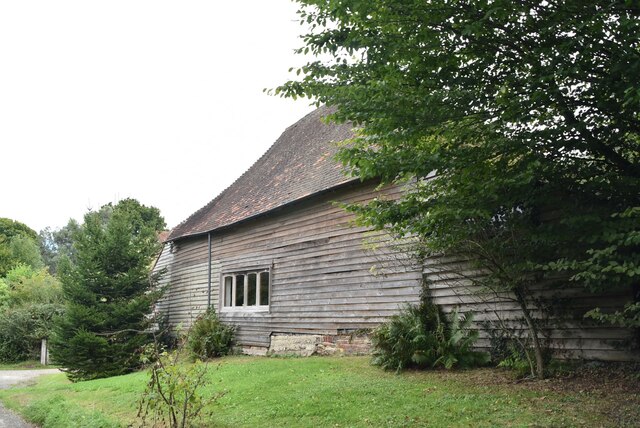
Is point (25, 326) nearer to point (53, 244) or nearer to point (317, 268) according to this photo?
point (317, 268)

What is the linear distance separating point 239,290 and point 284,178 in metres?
4.29

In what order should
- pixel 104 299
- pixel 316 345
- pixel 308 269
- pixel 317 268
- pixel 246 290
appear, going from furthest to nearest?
→ pixel 104 299 → pixel 246 290 → pixel 308 269 → pixel 317 268 → pixel 316 345

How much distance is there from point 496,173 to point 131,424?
6.38 m

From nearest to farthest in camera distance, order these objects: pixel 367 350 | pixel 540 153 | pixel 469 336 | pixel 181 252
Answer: pixel 540 153, pixel 469 336, pixel 367 350, pixel 181 252

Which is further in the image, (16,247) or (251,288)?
(16,247)

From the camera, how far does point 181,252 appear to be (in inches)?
890

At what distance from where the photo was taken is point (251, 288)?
17.8 metres

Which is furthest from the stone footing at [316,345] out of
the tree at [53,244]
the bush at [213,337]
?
the tree at [53,244]

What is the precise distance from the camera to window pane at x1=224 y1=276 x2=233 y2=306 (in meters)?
19.0

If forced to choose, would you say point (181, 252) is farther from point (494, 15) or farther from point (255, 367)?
point (494, 15)

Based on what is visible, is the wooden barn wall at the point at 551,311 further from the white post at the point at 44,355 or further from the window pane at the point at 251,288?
the white post at the point at 44,355

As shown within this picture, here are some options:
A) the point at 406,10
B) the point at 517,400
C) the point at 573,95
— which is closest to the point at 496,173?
the point at 573,95

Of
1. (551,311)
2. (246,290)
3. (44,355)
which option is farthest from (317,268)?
(44,355)

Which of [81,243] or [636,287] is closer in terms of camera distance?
[636,287]
